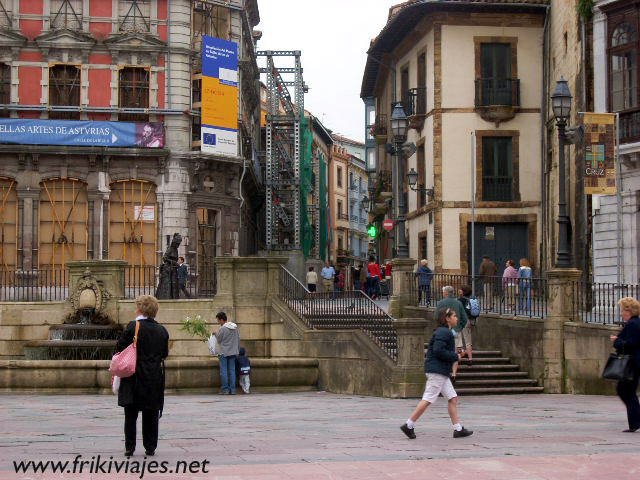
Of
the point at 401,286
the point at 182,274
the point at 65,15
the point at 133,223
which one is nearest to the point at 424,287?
the point at 401,286

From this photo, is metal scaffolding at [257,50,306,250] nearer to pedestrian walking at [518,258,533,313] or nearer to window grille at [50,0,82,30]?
window grille at [50,0,82,30]

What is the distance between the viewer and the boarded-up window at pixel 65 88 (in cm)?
3831

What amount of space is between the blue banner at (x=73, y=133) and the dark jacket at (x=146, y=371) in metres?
27.4

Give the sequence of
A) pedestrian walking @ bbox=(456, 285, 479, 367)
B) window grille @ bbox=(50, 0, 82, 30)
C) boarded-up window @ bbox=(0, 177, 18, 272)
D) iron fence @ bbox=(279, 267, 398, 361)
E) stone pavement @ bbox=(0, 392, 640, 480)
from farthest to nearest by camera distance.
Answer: window grille @ bbox=(50, 0, 82, 30)
boarded-up window @ bbox=(0, 177, 18, 272)
iron fence @ bbox=(279, 267, 398, 361)
pedestrian walking @ bbox=(456, 285, 479, 367)
stone pavement @ bbox=(0, 392, 640, 480)

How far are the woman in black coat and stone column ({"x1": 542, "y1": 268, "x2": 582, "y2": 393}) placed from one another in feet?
27.1

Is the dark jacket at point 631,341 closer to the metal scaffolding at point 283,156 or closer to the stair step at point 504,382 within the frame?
the stair step at point 504,382

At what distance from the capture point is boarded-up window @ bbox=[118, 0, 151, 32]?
38781 mm

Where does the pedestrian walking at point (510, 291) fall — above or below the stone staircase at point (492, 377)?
above

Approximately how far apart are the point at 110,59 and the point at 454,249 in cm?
1341

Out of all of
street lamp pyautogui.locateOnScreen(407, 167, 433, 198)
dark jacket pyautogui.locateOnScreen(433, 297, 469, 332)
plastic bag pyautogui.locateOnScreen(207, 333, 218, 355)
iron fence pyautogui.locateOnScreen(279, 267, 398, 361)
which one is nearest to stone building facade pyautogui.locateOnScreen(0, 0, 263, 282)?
street lamp pyautogui.locateOnScreen(407, 167, 433, 198)

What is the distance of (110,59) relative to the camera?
38.6m

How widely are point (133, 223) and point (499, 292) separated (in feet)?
57.3

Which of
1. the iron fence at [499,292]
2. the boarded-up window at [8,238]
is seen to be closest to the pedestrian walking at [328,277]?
the boarded-up window at [8,238]

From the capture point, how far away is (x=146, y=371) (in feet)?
36.6
